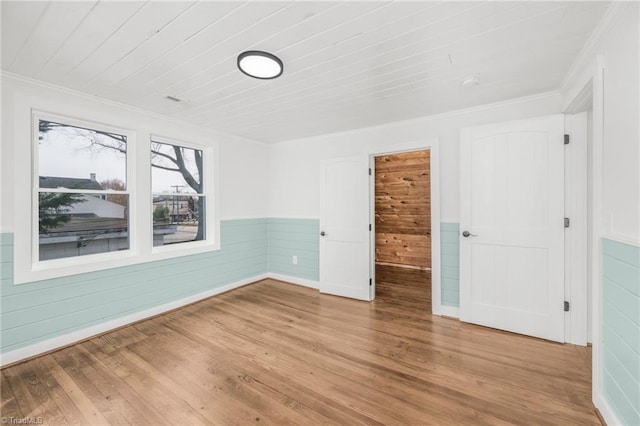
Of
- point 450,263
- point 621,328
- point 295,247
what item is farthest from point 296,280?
point 621,328

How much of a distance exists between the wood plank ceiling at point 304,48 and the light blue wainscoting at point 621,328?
55.9 inches

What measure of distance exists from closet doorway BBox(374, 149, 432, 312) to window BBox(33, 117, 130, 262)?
4.12 metres

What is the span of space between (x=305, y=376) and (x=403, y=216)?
4.39 metres

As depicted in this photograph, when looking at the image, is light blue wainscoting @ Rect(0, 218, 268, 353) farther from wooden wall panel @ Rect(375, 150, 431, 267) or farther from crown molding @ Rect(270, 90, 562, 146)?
wooden wall panel @ Rect(375, 150, 431, 267)

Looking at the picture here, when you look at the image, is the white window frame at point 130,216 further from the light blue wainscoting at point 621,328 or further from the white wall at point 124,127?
the light blue wainscoting at point 621,328

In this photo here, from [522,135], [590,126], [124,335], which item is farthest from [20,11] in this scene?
[590,126]

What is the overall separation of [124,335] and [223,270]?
1.47 meters

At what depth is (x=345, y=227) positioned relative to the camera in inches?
157

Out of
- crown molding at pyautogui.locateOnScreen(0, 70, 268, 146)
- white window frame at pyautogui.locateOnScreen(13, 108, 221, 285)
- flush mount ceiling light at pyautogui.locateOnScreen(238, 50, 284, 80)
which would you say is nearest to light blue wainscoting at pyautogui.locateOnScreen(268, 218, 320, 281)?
white window frame at pyautogui.locateOnScreen(13, 108, 221, 285)

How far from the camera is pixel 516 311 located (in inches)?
109

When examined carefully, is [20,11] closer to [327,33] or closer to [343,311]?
[327,33]

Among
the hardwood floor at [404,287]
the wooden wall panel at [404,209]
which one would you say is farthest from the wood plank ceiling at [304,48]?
the wooden wall panel at [404,209]

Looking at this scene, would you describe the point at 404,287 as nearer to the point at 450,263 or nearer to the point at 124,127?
the point at 450,263

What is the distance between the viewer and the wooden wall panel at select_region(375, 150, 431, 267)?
555 cm
